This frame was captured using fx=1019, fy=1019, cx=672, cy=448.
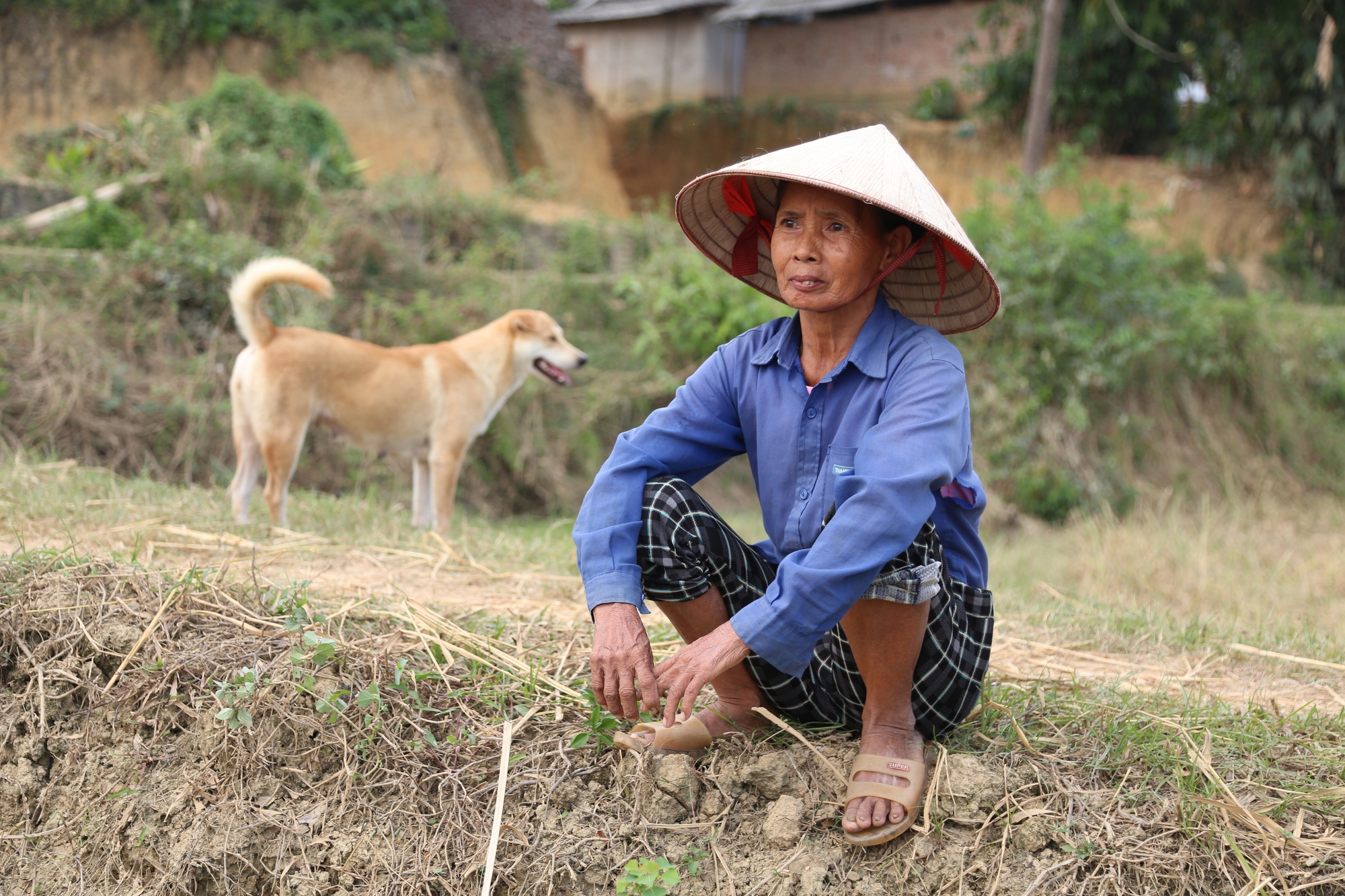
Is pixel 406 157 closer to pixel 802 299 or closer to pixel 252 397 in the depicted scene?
pixel 252 397

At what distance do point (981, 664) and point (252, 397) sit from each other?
4539 mm

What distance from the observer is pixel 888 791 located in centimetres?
244

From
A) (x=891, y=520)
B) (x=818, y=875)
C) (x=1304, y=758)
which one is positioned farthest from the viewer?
(x=1304, y=758)

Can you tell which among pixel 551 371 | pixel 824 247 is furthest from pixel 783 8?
pixel 824 247

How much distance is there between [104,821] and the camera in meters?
2.82

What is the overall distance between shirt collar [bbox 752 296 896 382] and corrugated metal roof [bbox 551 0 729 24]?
23725 millimetres

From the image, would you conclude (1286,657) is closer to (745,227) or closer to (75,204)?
(745,227)

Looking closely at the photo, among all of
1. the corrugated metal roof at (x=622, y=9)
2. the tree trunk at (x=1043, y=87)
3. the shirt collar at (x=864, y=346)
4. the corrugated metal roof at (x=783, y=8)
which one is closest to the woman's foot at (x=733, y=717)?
the shirt collar at (x=864, y=346)

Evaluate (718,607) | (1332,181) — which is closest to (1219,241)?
(1332,181)

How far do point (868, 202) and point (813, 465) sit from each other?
2.14ft

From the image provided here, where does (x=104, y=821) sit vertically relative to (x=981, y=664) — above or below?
below

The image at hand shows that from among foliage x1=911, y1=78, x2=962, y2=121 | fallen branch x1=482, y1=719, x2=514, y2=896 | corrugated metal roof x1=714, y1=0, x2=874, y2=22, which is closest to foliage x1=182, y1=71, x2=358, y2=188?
fallen branch x1=482, y1=719, x2=514, y2=896

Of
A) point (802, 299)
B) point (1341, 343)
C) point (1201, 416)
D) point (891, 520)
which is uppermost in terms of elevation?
point (802, 299)

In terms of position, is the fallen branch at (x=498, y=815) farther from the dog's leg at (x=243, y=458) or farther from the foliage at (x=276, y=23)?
the foliage at (x=276, y=23)
